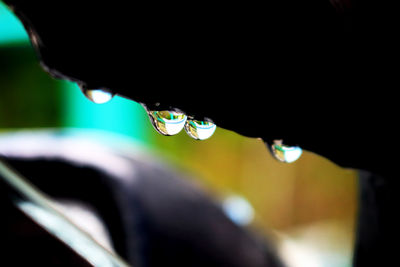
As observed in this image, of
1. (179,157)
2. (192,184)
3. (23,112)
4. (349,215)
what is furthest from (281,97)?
(349,215)

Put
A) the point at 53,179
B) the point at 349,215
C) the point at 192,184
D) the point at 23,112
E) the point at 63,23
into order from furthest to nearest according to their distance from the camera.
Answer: the point at 349,215
the point at 23,112
the point at 192,184
the point at 53,179
the point at 63,23

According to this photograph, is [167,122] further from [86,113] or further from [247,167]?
[247,167]

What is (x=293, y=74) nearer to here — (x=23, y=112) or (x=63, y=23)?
(x=63, y=23)

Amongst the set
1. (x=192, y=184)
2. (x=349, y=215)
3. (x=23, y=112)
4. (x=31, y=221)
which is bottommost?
(x=31, y=221)

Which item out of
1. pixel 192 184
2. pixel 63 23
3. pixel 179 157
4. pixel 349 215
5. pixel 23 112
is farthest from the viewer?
pixel 349 215

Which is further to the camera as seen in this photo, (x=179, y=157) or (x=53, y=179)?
(x=179, y=157)

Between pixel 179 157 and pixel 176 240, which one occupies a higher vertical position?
pixel 179 157

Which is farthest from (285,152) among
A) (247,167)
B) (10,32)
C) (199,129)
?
(247,167)

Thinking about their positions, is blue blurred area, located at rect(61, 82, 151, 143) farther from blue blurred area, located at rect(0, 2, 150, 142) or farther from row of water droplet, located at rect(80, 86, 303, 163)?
row of water droplet, located at rect(80, 86, 303, 163)
